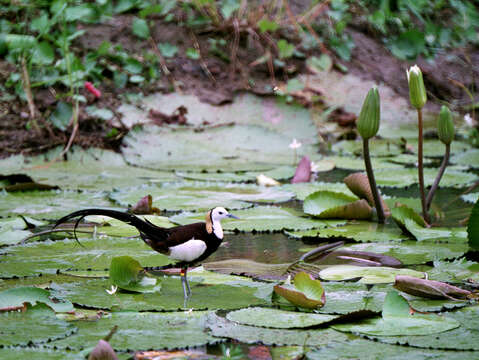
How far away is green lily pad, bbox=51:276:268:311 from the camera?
1.48 m

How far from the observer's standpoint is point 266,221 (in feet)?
7.86

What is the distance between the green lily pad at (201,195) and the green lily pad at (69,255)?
564 mm

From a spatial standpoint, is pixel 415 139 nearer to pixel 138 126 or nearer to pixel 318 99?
pixel 318 99

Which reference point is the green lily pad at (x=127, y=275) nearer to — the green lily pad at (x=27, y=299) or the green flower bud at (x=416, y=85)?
the green lily pad at (x=27, y=299)

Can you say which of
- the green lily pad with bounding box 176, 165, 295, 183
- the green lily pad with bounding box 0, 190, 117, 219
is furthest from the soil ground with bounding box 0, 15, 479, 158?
the green lily pad with bounding box 0, 190, 117, 219

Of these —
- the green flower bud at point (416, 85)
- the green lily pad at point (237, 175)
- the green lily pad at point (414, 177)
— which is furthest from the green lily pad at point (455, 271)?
the green lily pad at point (237, 175)

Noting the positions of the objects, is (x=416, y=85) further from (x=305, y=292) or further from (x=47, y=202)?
(x=47, y=202)

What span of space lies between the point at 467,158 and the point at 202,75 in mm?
1895

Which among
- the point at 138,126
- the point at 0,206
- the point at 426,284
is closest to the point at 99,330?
the point at 426,284

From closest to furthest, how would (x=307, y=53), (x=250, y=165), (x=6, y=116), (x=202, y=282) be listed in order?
(x=202, y=282), (x=250, y=165), (x=6, y=116), (x=307, y=53)

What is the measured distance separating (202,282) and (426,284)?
54cm

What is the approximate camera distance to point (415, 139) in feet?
14.8

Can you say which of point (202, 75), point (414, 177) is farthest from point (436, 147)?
point (202, 75)

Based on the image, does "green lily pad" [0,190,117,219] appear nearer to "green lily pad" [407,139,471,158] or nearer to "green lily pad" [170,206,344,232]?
"green lily pad" [170,206,344,232]
